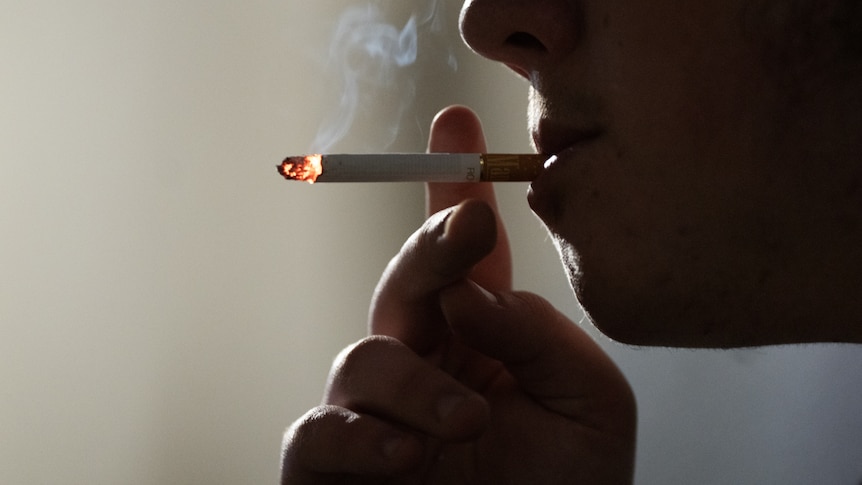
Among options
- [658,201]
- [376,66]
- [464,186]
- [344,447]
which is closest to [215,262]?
[376,66]

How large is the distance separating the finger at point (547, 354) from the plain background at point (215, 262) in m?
0.60

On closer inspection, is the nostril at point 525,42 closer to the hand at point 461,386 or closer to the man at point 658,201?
the man at point 658,201

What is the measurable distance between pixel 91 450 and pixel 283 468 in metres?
0.69

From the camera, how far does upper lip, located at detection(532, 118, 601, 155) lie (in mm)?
663

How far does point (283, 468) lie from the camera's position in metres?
0.79

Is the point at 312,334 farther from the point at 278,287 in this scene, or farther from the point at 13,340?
the point at 13,340

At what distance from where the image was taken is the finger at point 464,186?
0.93 meters

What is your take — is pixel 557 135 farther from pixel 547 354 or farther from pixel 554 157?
pixel 547 354

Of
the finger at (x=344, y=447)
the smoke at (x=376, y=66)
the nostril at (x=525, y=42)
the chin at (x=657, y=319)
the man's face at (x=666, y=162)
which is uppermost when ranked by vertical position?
the smoke at (x=376, y=66)

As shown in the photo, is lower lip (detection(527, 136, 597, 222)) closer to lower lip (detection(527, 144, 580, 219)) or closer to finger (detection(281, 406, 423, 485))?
lower lip (detection(527, 144, 580, 219))

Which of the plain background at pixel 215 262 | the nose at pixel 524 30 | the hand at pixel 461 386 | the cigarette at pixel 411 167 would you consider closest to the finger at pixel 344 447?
the hand at pixel 461 386

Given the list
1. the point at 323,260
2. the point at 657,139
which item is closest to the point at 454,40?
Answer: the point at 323,260

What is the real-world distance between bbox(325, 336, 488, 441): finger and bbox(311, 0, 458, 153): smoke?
69 cm

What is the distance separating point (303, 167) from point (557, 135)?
0.25 metres
